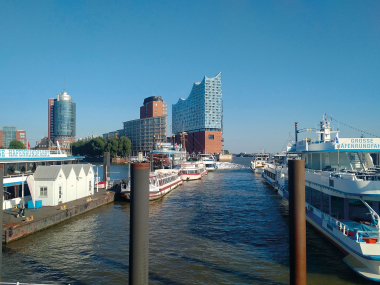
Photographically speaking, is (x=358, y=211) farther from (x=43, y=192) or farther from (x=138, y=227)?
(x=43, y=192)

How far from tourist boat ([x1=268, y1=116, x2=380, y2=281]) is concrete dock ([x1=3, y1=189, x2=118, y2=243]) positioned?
2015 cm

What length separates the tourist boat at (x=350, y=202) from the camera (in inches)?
523

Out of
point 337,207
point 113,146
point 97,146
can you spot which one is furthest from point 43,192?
point 97,146

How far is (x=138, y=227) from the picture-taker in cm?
858

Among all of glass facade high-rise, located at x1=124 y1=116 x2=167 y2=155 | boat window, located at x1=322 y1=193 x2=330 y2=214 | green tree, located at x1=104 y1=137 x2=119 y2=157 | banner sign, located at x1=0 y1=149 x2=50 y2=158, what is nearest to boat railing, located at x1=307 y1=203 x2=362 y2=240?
boat window, located at x1=322 y1=193 x2=330 y2=214

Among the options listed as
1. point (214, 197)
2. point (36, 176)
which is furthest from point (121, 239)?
point (214, 197)

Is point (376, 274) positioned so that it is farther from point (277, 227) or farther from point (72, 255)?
point (72, 255)

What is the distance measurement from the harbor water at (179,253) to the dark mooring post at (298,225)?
4366 mm

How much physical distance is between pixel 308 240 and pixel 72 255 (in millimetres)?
15611

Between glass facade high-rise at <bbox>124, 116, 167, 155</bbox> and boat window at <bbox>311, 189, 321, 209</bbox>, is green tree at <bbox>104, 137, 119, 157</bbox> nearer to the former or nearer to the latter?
glass facade high-rise at <bbox>124, 116, 167, 155</bbox>

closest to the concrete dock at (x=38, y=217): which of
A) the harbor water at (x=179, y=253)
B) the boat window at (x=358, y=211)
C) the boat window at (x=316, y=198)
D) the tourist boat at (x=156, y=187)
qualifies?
the harbor water at (x=179, y=253)

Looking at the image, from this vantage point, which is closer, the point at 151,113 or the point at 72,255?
the point at 72,255

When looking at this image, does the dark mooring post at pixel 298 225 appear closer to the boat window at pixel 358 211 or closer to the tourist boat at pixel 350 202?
the tourist boat at pixel 350 202

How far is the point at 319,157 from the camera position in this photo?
23188mm
